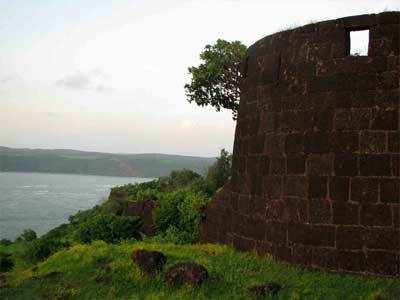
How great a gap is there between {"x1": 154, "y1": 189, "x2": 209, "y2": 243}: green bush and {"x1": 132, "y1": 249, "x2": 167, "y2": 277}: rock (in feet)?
22.5

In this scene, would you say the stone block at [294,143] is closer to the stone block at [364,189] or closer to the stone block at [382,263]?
the stone block at [364,189]

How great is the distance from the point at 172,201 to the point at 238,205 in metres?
7.41

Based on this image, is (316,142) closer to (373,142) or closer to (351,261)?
(373,142)

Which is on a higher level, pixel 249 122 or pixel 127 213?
pixel 249 122

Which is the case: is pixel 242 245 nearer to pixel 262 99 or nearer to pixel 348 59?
pixel 262 99

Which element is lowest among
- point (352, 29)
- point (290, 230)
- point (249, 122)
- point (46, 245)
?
point (46, 245)

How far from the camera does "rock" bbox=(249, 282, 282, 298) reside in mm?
9250

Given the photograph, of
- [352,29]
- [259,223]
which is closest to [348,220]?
[259,223]

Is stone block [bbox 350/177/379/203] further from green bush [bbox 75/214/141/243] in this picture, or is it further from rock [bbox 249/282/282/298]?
green bush [bbox 75/214/141/243]

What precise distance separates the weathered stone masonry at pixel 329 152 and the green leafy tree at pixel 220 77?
12.9 metres

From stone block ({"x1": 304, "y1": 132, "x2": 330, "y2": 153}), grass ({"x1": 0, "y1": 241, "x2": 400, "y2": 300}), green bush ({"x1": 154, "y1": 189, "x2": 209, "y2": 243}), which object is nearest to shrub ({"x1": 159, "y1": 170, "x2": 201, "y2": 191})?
green bush ({"x1": 154, "y1": 189, "x2": 209, "y2": 243})

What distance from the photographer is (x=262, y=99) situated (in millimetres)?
12312

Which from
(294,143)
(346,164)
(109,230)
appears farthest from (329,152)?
(109,230)

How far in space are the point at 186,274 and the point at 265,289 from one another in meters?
1.60
